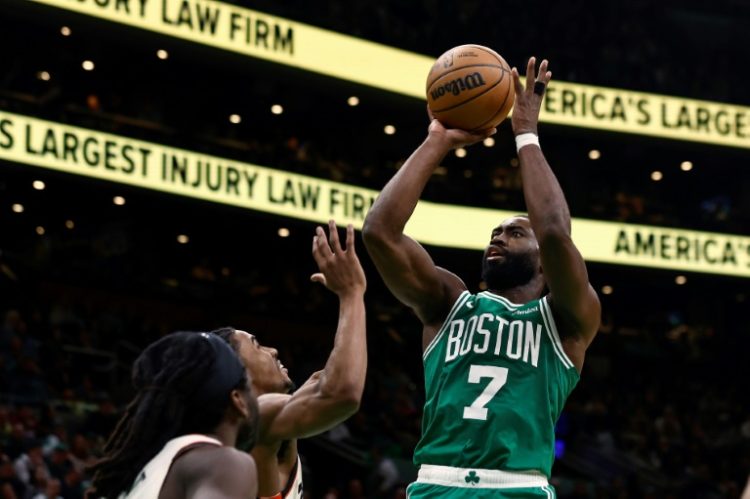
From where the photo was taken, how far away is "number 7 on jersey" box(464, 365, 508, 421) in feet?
17.7

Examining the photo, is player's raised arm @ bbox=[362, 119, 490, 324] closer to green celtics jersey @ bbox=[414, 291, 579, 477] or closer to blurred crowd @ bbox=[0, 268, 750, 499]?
green celtics jersey @ bbox=[414, 291, 579, 477]

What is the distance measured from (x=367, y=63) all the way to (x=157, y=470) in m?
21.2

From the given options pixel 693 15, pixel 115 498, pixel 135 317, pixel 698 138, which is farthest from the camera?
pixel 693 15

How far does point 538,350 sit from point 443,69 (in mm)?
1425

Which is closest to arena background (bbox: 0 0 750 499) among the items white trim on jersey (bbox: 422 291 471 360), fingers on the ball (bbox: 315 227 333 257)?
white trim on jersey (bbox: 422 291 471 360)

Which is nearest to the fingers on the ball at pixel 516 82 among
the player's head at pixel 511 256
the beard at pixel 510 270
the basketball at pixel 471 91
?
the basketball at pixel 471 91

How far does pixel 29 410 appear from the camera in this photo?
48.5 feet

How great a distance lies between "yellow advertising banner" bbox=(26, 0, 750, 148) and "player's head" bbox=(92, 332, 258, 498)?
57.9ft

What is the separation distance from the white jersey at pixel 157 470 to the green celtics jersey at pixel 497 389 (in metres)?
2.15

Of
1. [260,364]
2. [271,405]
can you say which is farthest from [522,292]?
[271,405]

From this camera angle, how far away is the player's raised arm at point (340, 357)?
450 centimetres

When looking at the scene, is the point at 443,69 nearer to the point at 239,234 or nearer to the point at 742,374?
the point at 239,234

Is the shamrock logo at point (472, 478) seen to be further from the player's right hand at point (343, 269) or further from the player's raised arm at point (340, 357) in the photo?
the player's right hand at point (343, 269)

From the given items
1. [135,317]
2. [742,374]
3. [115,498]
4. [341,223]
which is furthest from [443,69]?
[742,374]
